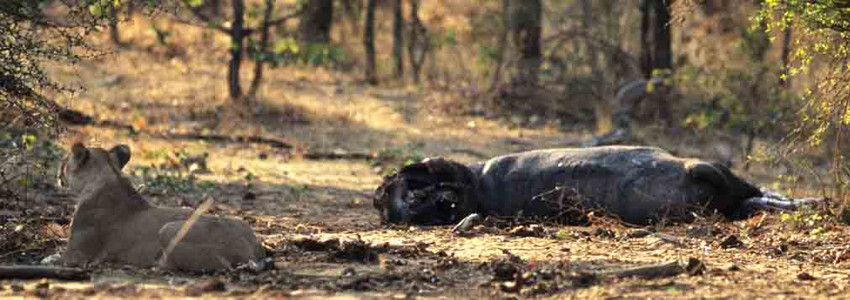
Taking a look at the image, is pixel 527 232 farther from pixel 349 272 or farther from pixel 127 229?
pixel 127 229

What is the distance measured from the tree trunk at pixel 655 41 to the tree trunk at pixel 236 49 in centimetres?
527

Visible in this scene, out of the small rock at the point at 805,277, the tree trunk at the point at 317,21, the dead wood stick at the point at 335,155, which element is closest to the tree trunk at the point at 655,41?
the dead wood stick at the point at 335,155

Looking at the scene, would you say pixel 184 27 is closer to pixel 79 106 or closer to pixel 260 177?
pixel 79 106

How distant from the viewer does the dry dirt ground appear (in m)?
6.76

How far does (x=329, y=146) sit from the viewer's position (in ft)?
49.4

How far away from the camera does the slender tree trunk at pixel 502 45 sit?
17609 mm

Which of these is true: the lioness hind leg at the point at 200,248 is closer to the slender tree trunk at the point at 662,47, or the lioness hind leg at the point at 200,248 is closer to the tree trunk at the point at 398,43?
the slender tree trunk at the point at 662,47

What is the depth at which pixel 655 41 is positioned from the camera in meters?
A: 17.3

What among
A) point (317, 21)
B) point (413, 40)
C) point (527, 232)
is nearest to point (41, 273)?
point (527, 232)

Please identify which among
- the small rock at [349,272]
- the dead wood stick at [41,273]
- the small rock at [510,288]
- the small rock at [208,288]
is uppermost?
the dead wood stick at [41,273]

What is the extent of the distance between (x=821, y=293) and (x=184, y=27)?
1614 centimetres

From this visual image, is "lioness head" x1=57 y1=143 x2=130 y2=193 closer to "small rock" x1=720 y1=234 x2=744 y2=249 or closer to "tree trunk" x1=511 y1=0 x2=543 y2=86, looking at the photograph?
"small rock" x1=720 y1=234 x2=744 y2=249

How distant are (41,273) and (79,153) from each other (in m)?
0.88

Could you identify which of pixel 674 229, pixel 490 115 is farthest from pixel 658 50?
pixel 674 229
